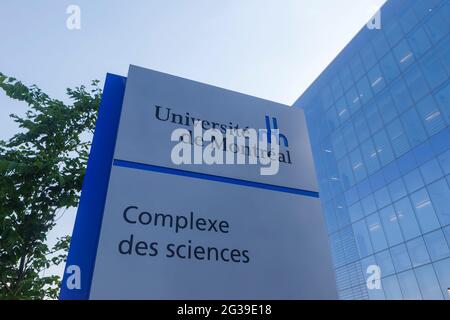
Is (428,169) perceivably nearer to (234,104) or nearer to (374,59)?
(374,59)

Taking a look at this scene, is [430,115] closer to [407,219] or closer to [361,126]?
[361,126]

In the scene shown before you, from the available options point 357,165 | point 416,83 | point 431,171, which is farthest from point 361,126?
point 431,171

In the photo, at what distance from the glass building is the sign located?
1937 centimetres

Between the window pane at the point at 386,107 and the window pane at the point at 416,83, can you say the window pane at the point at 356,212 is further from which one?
the window pane at the point at 416,83

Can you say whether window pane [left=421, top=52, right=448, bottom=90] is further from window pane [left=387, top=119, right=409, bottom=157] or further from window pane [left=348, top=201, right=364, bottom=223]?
window pane [left=348, top=201, right=364, bottom=223]

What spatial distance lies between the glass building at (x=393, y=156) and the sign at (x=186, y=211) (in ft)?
63.5

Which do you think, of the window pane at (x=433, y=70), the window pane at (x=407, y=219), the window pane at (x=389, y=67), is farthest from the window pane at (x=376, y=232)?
the window pane at (x=389, y=67)

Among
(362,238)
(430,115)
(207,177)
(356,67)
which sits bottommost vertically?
(207,177)

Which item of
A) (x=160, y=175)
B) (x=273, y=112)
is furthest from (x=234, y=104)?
(x=160, y=175)

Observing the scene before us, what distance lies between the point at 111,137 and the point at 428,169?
872 inches

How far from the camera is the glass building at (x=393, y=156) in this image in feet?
63.2

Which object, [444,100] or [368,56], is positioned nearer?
[444,100]

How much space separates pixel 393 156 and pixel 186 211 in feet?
78.1

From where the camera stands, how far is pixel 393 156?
74.8 ft
